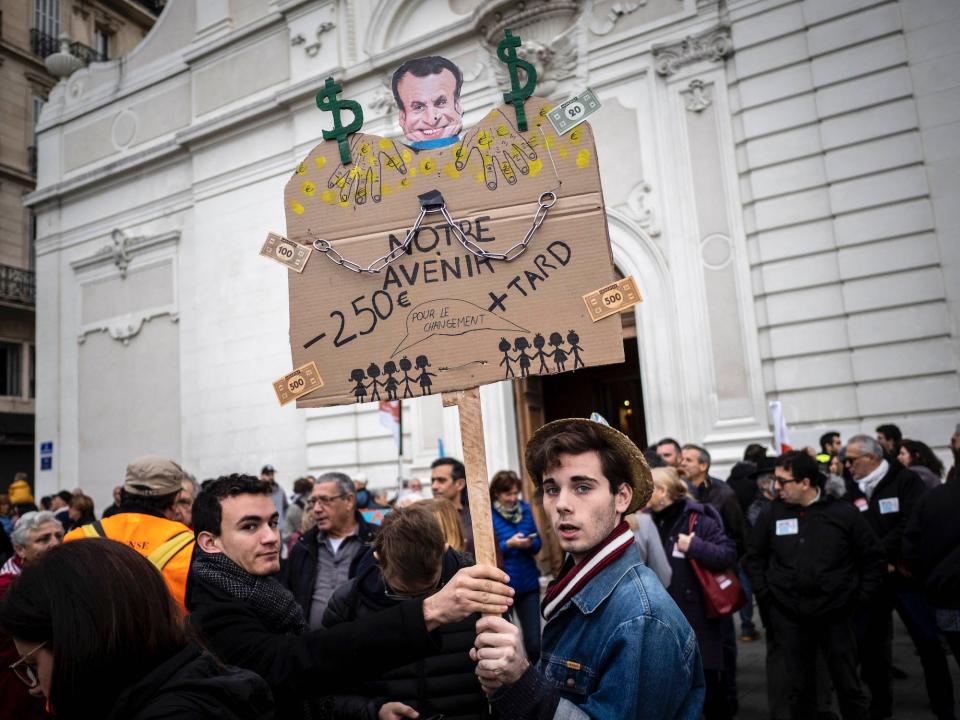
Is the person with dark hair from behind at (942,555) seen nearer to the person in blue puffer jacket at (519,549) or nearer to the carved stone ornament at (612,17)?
the person in blue puffer jacket at (519,549)

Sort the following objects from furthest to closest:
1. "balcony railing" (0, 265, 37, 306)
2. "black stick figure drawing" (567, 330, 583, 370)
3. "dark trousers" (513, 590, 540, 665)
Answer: "balcony railing" (0, 265, 37, 306)
"dark trousers" (513, 590, 540, 665)
"black stick figure drawing" (567, 330, 583, 370)

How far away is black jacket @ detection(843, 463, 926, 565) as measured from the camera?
→ 5492 millimetres

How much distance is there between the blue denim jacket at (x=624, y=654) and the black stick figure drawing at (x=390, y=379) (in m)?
0.87

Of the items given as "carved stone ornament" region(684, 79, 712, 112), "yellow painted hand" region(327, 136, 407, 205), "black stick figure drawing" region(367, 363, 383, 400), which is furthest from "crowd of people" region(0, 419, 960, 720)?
"carved stone ornament" region(684, 79, 712, 112)

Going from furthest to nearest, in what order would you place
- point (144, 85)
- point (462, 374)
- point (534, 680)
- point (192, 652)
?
point (144, 85) → point (462, 374) → point (534, 680) → point (192, 652)

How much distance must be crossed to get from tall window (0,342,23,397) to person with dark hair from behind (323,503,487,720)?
74.6 feet

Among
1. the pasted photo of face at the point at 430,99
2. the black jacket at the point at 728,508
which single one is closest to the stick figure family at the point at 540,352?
the pasted photo of face at the point at 430,99

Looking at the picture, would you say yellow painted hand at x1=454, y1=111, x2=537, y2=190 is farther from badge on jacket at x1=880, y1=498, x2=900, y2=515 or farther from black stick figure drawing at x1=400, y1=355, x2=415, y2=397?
badge on jacket at x1=880, y1=498, x2=900, y2=515

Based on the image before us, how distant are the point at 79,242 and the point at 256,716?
18.9 meters

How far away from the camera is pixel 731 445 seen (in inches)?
388

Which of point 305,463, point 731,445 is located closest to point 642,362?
point 731,445

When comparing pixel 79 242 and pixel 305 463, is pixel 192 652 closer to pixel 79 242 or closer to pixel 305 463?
pixel 305 463

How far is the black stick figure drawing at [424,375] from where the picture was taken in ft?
7.90

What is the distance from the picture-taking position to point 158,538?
322 centimetres
